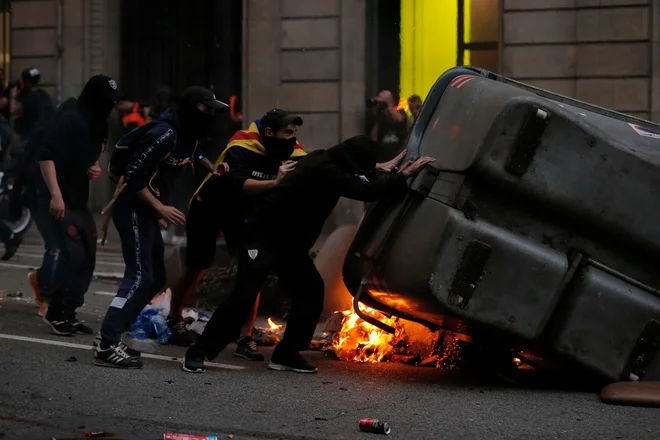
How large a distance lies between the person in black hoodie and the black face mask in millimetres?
311

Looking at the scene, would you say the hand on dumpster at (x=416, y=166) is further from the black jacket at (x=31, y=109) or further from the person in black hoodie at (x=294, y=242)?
the black jacket at (x=31, y=109)

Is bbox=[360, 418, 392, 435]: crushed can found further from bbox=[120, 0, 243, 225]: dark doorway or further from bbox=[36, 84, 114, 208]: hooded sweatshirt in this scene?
bbox=[120, 0, 243, 225]: dark doorway

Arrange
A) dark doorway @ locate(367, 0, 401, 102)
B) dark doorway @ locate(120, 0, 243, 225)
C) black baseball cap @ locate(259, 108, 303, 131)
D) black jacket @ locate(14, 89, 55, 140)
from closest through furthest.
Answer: black baseball cap @ locate(259, 108, 303, 131), black jacket @ locate(14, 89, 55, 140), dark doorway @ locate(367, 0, 401, 102), dark doorway @ locate(120, 0, 243, 225)

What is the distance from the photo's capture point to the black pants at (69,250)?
24.8ft

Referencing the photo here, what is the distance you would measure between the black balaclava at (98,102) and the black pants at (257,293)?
150cm

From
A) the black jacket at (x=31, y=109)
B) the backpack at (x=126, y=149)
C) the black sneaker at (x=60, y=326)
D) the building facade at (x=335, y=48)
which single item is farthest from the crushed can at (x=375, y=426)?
the building facade at (x=335, y=48)

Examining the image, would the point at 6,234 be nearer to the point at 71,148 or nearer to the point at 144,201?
the point at 71,148

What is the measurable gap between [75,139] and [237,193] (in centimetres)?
129

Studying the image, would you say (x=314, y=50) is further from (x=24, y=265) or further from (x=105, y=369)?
(x=105, y=369)

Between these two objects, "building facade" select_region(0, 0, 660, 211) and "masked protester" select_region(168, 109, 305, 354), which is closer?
"masked protester" select_region(168, 109, 305, 354)

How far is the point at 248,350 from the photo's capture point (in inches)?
280

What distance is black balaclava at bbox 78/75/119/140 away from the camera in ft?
23.8

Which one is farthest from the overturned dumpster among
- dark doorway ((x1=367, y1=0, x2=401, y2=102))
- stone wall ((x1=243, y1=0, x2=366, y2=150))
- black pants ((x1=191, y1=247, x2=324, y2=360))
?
stone wall ((x1=243, y1=0, x2=366, y2=150))

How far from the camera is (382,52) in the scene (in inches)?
611
